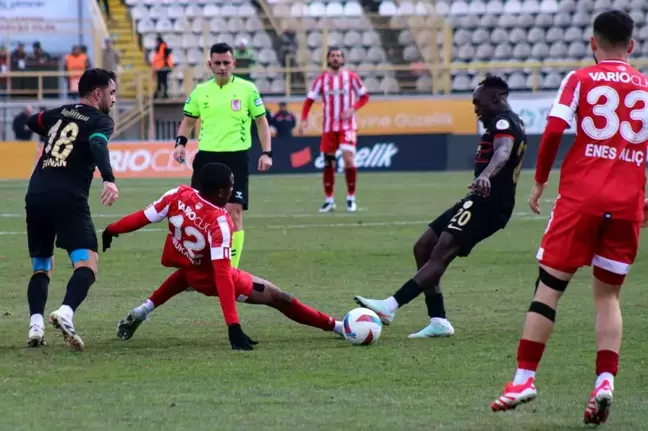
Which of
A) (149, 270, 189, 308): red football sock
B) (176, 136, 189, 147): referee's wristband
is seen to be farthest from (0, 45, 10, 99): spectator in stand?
(149, 270, 189, 308): red football sock

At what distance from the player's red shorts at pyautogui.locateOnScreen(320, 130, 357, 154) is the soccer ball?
39.2ft

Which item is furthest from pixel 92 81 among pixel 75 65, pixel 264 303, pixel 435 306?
pixel 75 65

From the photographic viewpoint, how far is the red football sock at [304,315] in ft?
28.2

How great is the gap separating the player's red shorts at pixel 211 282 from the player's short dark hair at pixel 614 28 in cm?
310

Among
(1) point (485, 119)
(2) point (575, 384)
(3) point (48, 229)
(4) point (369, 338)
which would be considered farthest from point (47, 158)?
(2) point (575, 384)

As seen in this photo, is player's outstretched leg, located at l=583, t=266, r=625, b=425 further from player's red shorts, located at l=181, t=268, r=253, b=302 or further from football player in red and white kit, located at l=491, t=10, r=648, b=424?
player's red shorts, located at l=181, t=268, r=253, b=302

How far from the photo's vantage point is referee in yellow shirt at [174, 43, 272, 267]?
12.1m

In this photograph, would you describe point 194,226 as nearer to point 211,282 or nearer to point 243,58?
point 211,282

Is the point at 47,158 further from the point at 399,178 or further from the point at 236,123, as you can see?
the point at 399,178

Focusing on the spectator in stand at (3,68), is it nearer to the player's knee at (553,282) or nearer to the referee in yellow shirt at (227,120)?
the referee in yellow shirt at (227,120)

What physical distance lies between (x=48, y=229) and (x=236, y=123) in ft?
13.2

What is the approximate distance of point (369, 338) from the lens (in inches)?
329

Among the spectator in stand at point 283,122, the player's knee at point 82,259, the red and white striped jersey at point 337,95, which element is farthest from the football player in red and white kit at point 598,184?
the spectator in stand at point 283,122

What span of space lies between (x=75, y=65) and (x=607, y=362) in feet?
96.9
